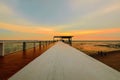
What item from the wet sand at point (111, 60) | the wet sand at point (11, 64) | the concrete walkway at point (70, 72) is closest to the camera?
the concrete walkway at point (70, 72)

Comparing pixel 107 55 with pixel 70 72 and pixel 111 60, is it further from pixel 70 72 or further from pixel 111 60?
pixel 70 72

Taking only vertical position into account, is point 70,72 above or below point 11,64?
above

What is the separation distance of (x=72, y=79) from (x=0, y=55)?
23.0 ft

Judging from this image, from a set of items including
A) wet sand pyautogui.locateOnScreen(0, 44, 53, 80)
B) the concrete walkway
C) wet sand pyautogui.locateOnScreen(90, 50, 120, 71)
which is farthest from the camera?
wet sand pyautogui.locateOnScreen(90, 50, 120, 71)

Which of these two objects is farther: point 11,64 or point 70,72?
point 11,64

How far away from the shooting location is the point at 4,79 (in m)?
2.40

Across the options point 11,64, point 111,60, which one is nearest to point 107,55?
point 111,60

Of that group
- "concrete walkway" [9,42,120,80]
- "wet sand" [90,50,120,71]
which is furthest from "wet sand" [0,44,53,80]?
"wet sand" [90,50,120,71]

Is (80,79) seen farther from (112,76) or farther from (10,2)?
(10,2)

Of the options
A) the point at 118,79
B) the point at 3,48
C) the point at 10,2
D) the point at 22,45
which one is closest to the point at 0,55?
the point at 3,48

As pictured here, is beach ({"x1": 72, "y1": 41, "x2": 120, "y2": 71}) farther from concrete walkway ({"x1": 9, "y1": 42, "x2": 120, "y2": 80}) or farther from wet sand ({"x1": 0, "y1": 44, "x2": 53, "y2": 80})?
concrete walkway ({"x1": 9, "y1": 42, "x2": 120, "y2": 80})

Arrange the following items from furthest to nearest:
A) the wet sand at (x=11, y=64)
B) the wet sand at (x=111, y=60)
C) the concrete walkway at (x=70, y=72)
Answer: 1. the wet sand at (x=111, y=60)
2. the wet sand at (x=11, y=64)
3. the concrete walkway at (x=70, y=72)

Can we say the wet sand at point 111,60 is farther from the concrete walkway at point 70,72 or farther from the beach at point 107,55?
the concrete walkway at point 70,72

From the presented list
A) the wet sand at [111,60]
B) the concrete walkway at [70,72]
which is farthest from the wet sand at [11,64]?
the wet sand at [111,60]
